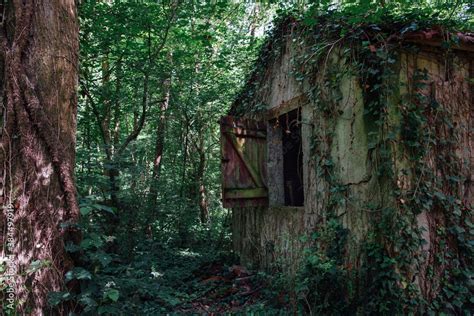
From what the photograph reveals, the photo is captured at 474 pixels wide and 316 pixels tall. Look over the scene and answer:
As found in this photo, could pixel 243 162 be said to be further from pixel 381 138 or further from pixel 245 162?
pixel 381 138

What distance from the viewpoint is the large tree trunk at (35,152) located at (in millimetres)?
3449

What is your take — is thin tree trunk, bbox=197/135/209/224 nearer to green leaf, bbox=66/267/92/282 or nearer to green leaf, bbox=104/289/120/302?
green leaf, bbox=66/267/92/282

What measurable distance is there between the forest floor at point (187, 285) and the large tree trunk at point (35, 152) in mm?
661

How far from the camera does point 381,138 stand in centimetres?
398

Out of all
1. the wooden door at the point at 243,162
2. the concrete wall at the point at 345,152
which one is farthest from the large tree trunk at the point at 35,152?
the concrete wall at the point at 345,152

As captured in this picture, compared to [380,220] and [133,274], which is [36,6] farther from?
[380,220]

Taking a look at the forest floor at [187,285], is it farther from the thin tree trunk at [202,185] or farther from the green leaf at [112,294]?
the thin tree trunk at [202,185]

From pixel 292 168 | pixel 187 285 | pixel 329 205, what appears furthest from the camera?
pixel 292 168

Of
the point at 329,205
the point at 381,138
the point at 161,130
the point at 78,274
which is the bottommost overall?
the point at 78,274

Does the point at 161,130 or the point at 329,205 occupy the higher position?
the point at 161,130

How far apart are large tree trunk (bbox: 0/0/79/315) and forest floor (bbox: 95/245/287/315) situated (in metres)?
0.66

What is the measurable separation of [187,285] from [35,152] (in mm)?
3509

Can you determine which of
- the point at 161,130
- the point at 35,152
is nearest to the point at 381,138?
the point at 35,152

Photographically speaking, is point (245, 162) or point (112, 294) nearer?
point (112, 294)
